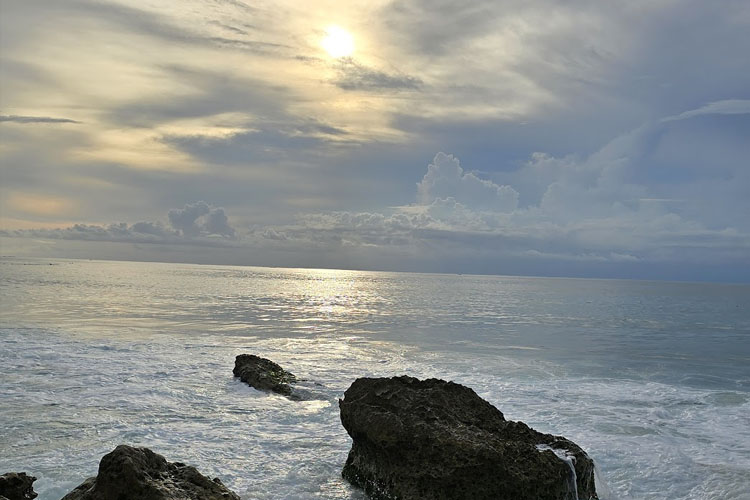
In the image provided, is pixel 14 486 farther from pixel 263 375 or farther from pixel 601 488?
pixel 263 375

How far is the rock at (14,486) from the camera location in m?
7.82

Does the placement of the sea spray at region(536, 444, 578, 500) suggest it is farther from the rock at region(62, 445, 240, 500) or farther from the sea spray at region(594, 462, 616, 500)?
the rock at region(62, 445, 240, 500)

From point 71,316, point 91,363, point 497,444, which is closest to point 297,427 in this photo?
point 497,444

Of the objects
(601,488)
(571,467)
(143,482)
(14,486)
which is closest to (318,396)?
(601,488)

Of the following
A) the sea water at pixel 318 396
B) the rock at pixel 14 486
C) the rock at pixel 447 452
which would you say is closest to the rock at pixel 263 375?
the sea water at pixel 318 396

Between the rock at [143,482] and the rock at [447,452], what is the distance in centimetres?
293

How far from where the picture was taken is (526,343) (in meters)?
36.2

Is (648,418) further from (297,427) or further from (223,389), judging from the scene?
(223,389)

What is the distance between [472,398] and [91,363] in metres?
17.1

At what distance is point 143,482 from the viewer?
7.33m

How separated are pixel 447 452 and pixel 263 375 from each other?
1072 cm

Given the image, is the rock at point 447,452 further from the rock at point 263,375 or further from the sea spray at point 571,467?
the rock at point 263,375

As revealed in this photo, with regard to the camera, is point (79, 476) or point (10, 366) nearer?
point (79, 476)

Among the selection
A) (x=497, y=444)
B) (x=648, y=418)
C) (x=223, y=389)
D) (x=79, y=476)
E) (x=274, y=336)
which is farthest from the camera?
(x=274, y=336)
